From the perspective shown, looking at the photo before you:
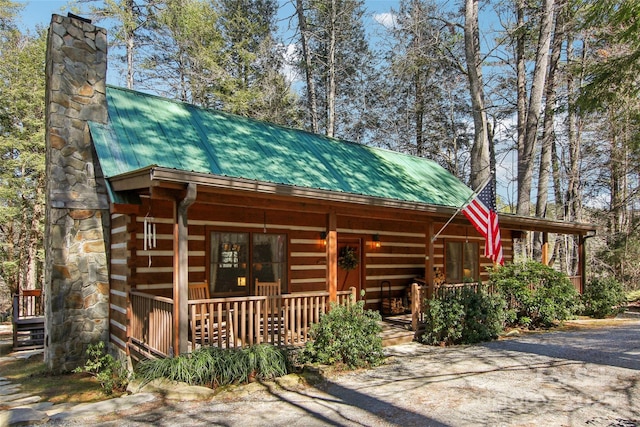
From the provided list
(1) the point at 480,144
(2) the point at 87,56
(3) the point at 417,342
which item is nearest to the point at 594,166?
(1) the point at 480,144

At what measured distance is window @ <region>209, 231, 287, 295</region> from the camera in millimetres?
8766

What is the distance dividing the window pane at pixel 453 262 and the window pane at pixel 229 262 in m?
6.64

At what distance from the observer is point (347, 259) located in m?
11.0

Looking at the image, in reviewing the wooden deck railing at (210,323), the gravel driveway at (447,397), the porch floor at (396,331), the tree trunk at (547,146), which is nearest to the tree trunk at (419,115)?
the tree trunk at (547,146)

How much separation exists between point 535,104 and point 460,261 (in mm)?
7305

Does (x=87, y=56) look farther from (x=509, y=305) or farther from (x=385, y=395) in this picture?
(x=509, y=305)

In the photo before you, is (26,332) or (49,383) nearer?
(49,383)

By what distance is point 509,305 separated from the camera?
10.9 metres

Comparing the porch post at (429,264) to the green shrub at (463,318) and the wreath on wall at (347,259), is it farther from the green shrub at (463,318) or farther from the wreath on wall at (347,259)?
the wreath on wall at (347,259)

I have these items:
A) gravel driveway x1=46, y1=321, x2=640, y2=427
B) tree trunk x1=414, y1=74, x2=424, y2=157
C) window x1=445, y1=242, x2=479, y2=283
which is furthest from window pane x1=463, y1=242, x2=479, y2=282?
tree trunk x1=414, y1=74, x2=424, y2=157

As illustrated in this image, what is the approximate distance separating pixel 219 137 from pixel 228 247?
95.7 inches

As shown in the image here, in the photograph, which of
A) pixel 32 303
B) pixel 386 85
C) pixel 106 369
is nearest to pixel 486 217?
pixel 106 369

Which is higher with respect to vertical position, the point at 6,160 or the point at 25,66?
the point at 25,66

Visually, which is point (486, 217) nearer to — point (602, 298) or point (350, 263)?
point (350, 263)
